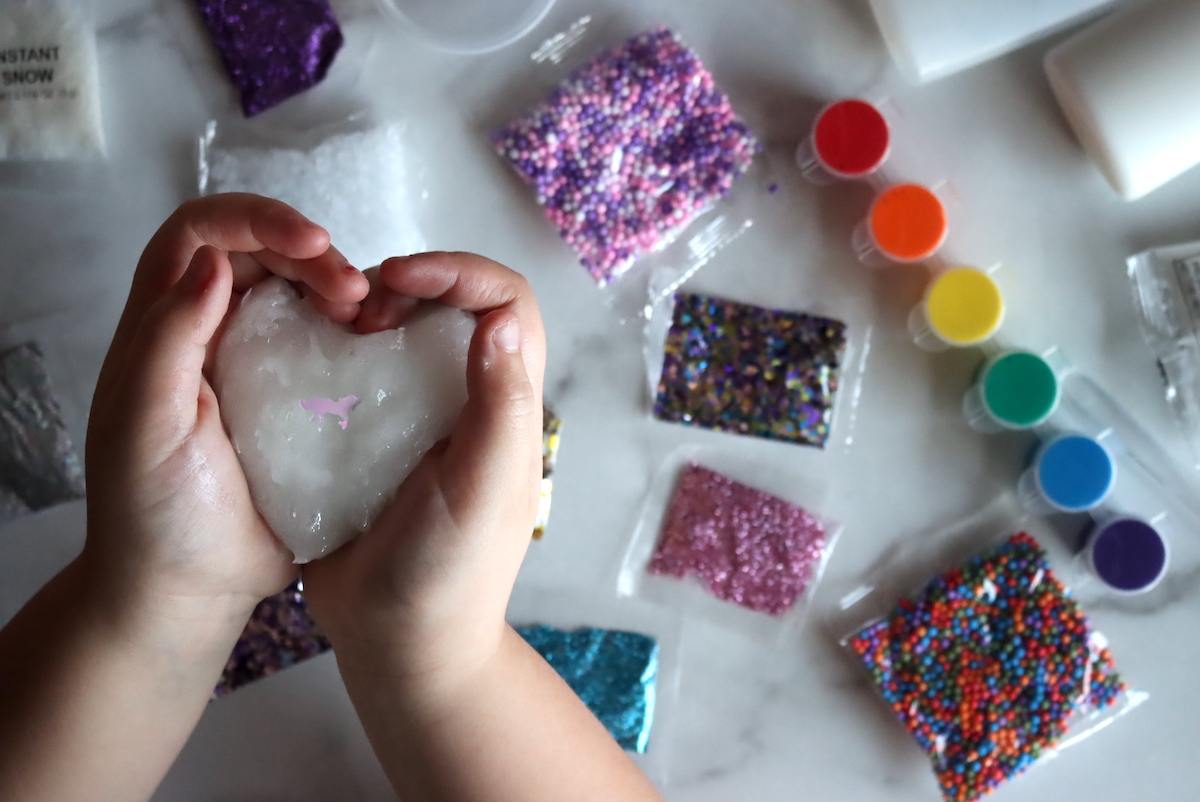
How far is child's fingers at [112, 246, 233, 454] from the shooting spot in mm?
521

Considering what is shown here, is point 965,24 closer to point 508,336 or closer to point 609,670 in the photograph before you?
point 508,336

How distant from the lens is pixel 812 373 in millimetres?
857

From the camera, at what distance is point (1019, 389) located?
2.69 ft

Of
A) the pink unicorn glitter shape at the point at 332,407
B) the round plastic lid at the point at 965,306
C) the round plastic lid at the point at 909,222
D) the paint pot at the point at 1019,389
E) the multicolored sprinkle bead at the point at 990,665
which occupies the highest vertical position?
the pink unicorn glitter shape at the point at 332,407

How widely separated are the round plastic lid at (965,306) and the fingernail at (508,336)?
1.48ft

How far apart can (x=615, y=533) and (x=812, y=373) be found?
0.84 feet

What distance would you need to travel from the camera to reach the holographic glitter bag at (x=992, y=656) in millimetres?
865

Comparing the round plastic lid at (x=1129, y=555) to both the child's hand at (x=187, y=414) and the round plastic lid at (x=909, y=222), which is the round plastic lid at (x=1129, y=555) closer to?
the round plastic lid at (x=909, y=222)

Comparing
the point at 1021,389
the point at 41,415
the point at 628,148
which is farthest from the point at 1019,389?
the point at 41,415

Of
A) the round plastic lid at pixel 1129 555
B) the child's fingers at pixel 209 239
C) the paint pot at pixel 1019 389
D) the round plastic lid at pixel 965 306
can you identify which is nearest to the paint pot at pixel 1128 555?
the round plastic lid at pixel 1129 555

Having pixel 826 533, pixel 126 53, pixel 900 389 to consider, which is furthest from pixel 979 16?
pixel 126 53

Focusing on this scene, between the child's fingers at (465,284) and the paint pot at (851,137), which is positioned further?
the paint pot at (851,137)

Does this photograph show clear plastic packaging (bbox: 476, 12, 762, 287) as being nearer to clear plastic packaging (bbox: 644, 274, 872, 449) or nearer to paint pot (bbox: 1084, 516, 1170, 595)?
clear plastic packaging (bbox: 644, 274, 872, 449)

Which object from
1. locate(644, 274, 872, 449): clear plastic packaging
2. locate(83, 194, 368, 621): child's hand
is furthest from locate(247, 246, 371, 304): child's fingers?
locate(644, 274, 872, 449): clear plastic packaging
